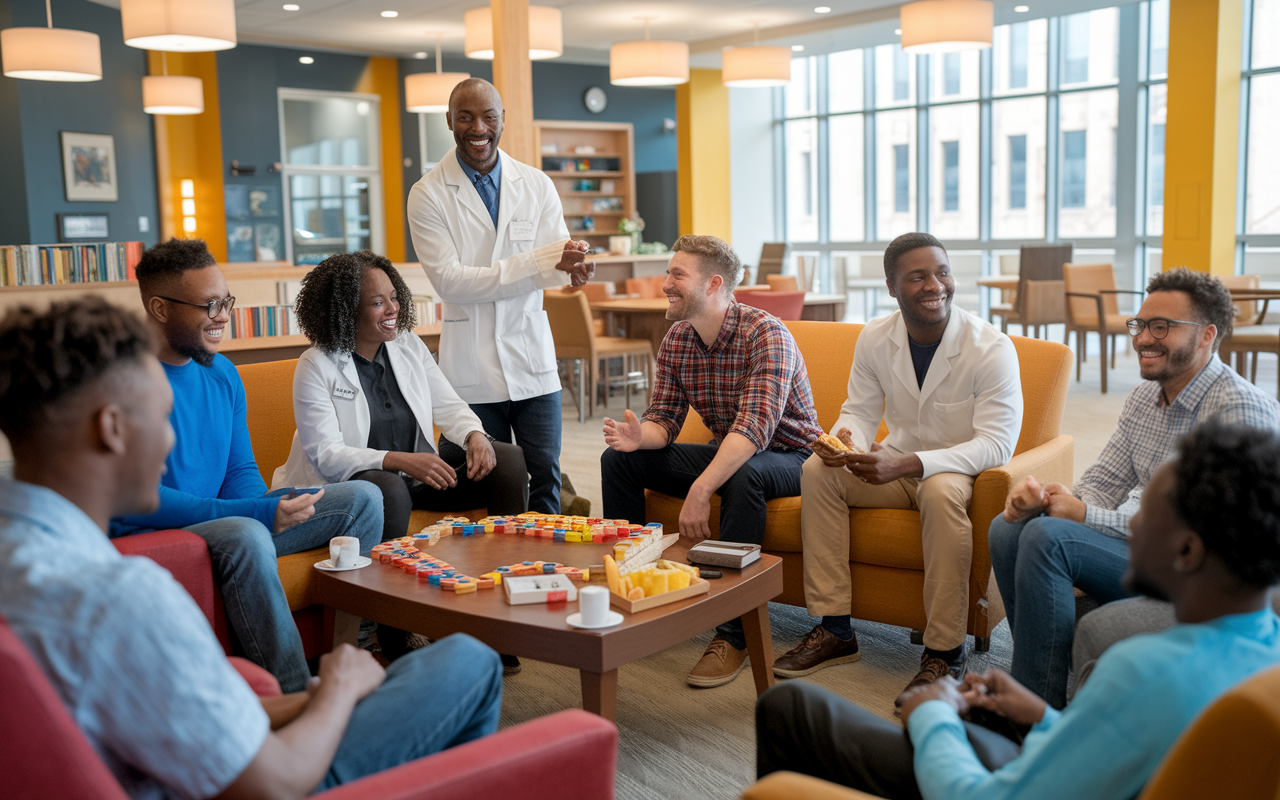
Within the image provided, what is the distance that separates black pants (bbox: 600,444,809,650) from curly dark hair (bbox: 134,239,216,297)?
1.30 metres

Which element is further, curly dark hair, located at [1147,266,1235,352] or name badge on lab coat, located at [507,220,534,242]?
name badge on lab coat, located at [507,220,534,242]

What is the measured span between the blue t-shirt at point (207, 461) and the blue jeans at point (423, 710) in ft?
3.74

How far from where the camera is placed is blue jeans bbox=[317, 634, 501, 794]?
54.4 inches

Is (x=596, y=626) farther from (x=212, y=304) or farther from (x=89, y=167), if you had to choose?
(x=89, y=167)

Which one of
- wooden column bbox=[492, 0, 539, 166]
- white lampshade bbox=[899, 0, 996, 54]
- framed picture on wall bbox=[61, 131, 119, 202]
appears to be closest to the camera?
wooden column bbox=[492, 0, 539, 166]

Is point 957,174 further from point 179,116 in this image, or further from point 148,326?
point 148,326

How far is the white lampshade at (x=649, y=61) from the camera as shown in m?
8.52

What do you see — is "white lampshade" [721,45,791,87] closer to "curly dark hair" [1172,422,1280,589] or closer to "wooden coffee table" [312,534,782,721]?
"wooden coffee table" [312,534,782,721]

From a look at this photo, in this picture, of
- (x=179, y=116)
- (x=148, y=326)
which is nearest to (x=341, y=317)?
(x=148, y=326)

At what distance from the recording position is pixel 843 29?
10633 mm

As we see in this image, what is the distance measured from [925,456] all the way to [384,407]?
1.55 m

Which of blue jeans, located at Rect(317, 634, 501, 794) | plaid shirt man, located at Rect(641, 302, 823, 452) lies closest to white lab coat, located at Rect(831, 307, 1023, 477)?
plaid shirt man, located at Rect(641, 302, 823, 452)

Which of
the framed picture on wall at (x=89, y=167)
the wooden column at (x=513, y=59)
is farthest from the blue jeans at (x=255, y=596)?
the framed picture on wall at (x=89, y=167)

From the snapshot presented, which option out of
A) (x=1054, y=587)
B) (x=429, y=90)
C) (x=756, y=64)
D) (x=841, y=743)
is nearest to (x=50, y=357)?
(x=841, y=743)
